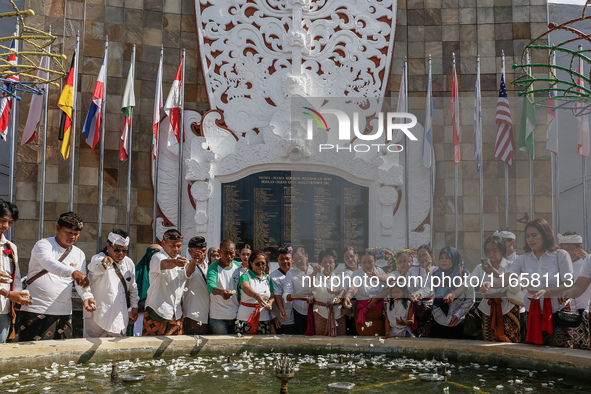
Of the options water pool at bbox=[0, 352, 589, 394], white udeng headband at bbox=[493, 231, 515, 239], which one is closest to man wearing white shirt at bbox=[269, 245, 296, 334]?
water pool at bbox=[0, 352, 589, 394]

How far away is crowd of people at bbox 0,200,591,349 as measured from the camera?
18.2 feet

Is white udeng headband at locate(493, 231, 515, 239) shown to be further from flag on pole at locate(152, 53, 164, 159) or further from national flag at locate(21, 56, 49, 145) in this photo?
national flag at locate(21, 56, 49, 145)

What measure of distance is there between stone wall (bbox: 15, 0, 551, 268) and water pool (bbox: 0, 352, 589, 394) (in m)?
5.39

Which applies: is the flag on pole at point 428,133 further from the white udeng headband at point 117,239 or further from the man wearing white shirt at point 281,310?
the white udeng headband at point 117,239

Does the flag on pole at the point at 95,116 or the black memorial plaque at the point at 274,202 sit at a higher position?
the flag on pole at the point at 95,116

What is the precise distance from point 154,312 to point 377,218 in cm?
502

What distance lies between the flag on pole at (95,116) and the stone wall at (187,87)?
28.9 inches

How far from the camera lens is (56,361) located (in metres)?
5.21

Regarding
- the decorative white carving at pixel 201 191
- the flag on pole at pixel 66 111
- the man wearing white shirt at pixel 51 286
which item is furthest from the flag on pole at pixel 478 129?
the man wearing white shirt at pixel 51 286

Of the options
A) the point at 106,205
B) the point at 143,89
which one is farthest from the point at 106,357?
the point at 143,89

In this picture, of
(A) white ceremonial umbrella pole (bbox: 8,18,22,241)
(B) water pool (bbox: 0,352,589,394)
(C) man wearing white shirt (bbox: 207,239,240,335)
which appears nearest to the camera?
(B) water pool (bbox: 0,352,589,394)

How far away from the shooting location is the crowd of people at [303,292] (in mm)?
5562

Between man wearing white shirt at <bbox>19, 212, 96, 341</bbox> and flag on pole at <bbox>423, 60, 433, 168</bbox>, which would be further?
flag on pole at <bbox>423, 60, 433, 168</bbox>

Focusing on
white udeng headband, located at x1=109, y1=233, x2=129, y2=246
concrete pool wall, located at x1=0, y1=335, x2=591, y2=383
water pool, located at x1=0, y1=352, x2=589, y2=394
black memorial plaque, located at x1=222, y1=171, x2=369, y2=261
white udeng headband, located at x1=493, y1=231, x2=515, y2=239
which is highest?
black memorial plaque, located at x1=222, y1=171, x2=369, y2=261
